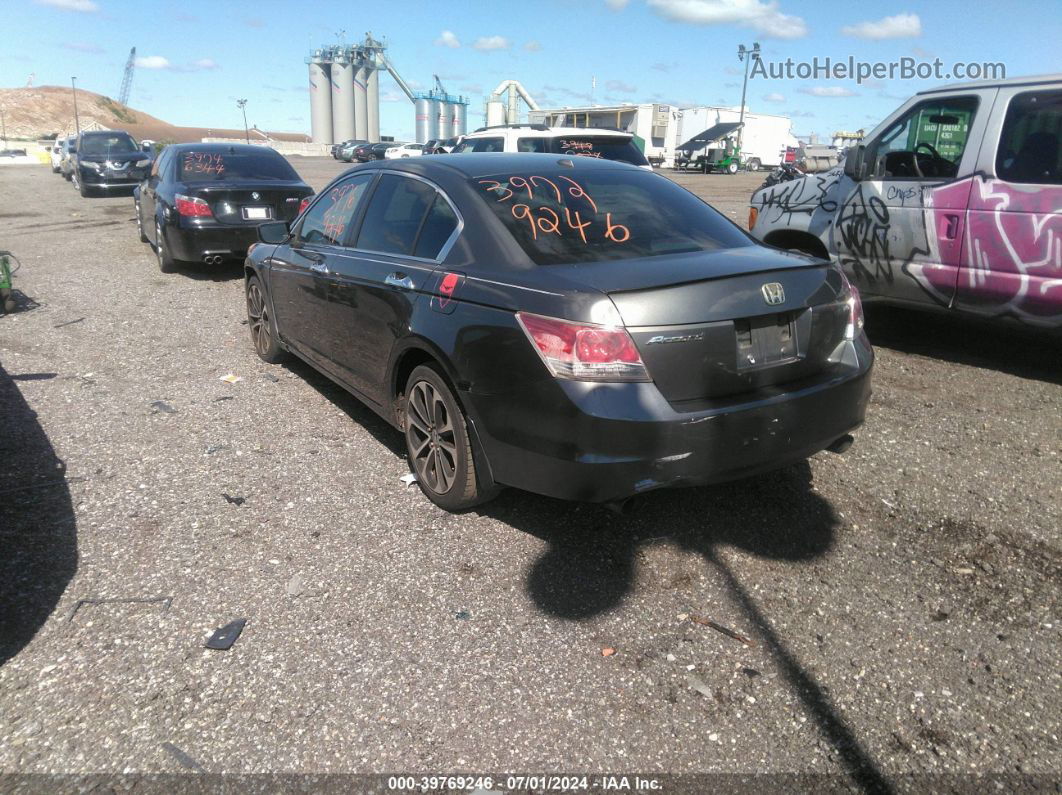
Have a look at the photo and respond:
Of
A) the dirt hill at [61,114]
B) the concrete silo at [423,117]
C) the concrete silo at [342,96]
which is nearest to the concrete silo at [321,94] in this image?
the concrete silo at [342,96]

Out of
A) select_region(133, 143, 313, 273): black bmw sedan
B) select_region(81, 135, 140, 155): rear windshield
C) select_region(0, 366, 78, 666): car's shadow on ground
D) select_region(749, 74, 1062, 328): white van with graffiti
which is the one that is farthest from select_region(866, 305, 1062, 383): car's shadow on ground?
select_region(81, 135, 140, 155): rear windshield

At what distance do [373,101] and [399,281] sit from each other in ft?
329

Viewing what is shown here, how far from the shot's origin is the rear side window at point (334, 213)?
4.77 meters

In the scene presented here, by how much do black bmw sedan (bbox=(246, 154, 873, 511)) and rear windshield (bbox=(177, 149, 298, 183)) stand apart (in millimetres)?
6708

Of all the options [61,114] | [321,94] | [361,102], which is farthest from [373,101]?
[61,114]

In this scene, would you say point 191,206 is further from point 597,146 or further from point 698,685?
point 698,685

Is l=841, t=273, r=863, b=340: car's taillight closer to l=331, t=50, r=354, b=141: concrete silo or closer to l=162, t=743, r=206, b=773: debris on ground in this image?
l=162, t=743, r=206, b=773: debris on ground

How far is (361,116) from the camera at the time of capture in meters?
95.0

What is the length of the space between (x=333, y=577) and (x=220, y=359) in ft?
12.6

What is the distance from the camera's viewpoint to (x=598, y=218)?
12.2ft

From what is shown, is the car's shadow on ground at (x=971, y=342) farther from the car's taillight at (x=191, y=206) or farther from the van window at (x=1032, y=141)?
the car's taillight at (x=191, y=206)

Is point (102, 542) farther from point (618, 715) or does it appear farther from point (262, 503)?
point (618, 715)

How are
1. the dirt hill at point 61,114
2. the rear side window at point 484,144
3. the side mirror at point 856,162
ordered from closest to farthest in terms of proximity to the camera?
the side mirror at point 856,162, the rear side window at point 484,144, the dirt hill at point 61,114

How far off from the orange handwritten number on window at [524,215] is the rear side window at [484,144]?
325 inches
